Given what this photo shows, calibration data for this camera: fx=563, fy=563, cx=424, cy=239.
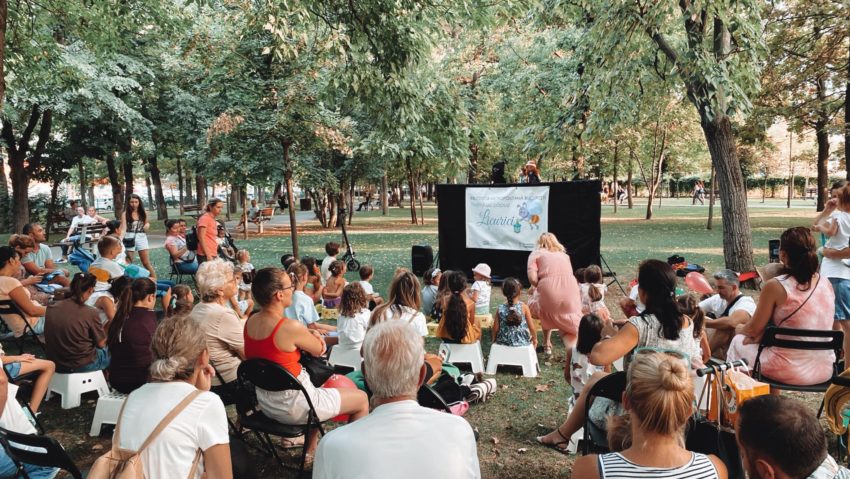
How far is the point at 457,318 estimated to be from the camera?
18.5ft

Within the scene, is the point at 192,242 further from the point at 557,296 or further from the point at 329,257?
the point at 557,296

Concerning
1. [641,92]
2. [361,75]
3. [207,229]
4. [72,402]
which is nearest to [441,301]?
[361,75]

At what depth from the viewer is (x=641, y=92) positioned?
33.0 feet

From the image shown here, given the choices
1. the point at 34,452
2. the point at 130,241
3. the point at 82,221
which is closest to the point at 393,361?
the point at 34,452

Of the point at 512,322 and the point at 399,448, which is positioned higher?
the point at 399,448

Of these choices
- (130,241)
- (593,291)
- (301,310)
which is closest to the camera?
(301,310)

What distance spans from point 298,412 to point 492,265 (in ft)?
26.5

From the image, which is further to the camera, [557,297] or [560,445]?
[557,297]

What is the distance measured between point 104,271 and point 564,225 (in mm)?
7442

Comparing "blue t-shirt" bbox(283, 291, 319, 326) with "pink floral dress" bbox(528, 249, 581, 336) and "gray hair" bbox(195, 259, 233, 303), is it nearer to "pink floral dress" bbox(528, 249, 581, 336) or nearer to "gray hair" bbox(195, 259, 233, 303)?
"gray hair" bbox(195, 259, 233, 303)

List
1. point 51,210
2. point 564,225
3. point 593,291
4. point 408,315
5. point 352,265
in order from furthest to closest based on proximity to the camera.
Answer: point 51,210 → point 352,265 → point 564,225 → point 593,291 → point 408,315

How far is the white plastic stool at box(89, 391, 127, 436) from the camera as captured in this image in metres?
4.36

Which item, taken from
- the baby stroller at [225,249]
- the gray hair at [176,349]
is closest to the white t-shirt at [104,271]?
the baby stroller at [225,249]

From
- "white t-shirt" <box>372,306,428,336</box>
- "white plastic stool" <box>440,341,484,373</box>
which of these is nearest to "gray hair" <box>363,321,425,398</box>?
"white t-shirt" <box>372,306,428,336</box>
